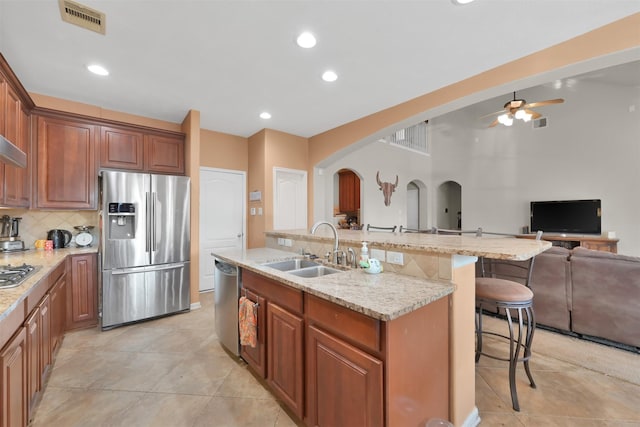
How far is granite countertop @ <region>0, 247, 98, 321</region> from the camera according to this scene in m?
1.34

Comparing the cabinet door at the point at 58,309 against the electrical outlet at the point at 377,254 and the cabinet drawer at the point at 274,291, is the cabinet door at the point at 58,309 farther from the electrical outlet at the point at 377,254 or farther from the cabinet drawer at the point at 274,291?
the electrical outlet at the point at 377,254

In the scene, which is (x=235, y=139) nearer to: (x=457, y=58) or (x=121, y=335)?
(x=121, y=335)

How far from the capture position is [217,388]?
6.75 ft

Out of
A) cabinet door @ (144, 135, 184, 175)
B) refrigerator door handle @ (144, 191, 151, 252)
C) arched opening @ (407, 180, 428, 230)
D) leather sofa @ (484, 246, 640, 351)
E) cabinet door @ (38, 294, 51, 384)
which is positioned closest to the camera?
cabinet door @ (38, 294, 51, 384)

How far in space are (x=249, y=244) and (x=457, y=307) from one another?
12.5ft

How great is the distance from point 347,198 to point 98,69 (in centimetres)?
556

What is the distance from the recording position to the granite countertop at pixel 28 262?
134 centimetres

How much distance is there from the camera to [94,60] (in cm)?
241

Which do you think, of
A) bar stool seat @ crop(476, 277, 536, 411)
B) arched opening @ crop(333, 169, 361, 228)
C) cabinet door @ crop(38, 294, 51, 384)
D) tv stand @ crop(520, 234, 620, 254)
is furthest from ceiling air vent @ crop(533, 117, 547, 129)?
cabinet door @ crop(38, 294, 51, 384)

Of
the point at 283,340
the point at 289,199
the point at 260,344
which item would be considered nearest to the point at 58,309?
the point at 260,344

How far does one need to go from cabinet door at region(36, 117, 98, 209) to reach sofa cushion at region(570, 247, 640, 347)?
5.39 metres

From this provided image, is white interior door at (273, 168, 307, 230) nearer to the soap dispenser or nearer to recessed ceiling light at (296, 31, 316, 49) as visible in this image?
recessed ceiling light at (296, 31, 316, 49)

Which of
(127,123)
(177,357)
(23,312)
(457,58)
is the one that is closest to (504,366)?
(457,58)

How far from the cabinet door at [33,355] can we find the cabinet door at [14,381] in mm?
87
